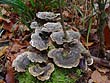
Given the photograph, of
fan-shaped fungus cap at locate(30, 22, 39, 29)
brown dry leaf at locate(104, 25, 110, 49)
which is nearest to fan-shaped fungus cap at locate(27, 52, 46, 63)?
fan-shaped fungus cap at locate(30, 22, 39, 29)

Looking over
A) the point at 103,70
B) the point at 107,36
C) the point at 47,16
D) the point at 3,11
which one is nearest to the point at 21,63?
the point at 47,16

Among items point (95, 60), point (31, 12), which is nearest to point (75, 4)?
point (31, 12)

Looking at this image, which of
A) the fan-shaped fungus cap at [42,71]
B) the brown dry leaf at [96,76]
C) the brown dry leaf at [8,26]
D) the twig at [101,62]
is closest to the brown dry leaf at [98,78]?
the brown dry leaf at [96,76]

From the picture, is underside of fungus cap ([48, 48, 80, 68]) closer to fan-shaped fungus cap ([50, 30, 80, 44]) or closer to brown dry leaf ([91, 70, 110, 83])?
fan-shaped fungus cap ([50, 30, 80, 44])

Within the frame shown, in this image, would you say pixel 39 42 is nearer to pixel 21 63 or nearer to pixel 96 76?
pixel 21 63

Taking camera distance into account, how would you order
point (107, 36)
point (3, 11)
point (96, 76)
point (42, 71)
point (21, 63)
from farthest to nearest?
point (3, 11)
point (107, 36)
point (96, 76)
point (21, 63)
point (42, 71)

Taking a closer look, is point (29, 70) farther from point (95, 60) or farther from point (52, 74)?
point (95, 60)

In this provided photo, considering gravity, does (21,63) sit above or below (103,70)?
above
